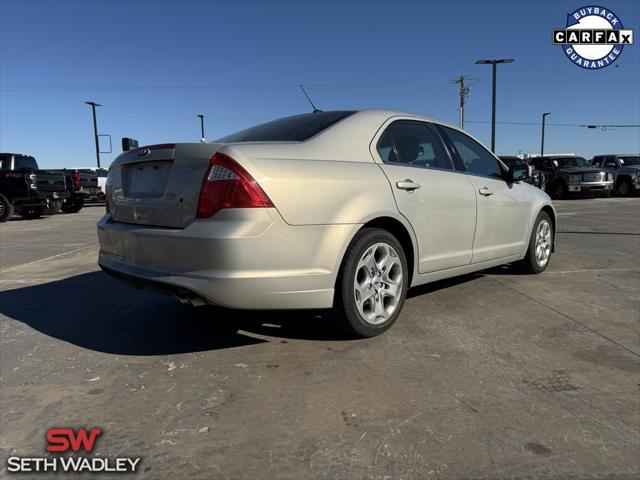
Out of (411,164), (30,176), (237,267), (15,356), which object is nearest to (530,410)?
(237,267)

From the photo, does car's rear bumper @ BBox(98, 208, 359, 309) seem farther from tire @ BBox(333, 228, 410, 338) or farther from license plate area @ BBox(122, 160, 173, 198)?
license plate area @ BBox(122, 160, 173, 198)

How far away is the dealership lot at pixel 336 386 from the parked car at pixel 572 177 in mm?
16909


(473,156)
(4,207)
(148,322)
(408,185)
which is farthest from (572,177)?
(4,207)

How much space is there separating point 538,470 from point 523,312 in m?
2.17

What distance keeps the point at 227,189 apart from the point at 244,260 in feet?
1.33

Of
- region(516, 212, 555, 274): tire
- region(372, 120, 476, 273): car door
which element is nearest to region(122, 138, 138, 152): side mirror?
region(372, 120, 476, 273): car door

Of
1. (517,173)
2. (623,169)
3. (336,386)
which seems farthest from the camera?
(623,169)

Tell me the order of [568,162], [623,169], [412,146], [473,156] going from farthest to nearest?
[623,169] → [568,162] → [473,156] → [412,146]

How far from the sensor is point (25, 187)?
44.6 feet

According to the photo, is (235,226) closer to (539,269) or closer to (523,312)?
(523,312)

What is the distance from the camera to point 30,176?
44.4 ft

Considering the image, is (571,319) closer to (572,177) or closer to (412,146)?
(412,146)

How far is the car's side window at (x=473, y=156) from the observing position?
14.0 feet

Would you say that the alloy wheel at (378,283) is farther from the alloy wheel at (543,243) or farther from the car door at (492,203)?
the alloy wheel at (543,243)
